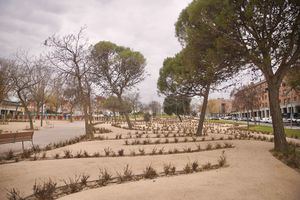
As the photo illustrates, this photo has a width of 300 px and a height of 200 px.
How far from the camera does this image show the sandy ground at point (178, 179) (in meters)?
6.19

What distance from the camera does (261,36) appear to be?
1302 cm

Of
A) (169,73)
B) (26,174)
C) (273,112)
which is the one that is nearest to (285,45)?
(273,112)

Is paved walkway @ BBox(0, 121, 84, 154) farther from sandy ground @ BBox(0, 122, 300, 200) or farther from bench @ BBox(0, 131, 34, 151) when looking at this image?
sandy ground @ BBox(0, 122, 300, 200)

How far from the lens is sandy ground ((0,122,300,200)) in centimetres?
619

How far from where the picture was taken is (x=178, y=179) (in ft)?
24.6

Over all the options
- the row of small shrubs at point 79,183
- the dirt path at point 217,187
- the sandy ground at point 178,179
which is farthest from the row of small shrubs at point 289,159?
the row of small shrubs at point 79,183

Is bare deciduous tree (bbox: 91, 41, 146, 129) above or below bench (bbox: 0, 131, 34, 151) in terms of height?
above

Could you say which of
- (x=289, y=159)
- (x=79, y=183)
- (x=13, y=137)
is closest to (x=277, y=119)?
(x=289, y=159)

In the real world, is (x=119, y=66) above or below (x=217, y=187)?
above

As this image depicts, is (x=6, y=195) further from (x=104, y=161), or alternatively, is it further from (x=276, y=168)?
(x=276, y=168)

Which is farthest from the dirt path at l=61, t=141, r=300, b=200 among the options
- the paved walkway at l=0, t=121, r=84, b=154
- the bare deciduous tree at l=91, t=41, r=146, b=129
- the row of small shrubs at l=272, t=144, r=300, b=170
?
the bare deciduous tree at l=91, t=41, r=146, b=129

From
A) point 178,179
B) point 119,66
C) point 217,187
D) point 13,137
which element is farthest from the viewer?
point 119,66

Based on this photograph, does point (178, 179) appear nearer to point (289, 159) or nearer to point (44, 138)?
point (289, 159)

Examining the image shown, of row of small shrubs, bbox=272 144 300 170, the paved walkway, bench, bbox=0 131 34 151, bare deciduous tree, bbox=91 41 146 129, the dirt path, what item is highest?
bare deciduous tree, bbox=91 41 146 129
